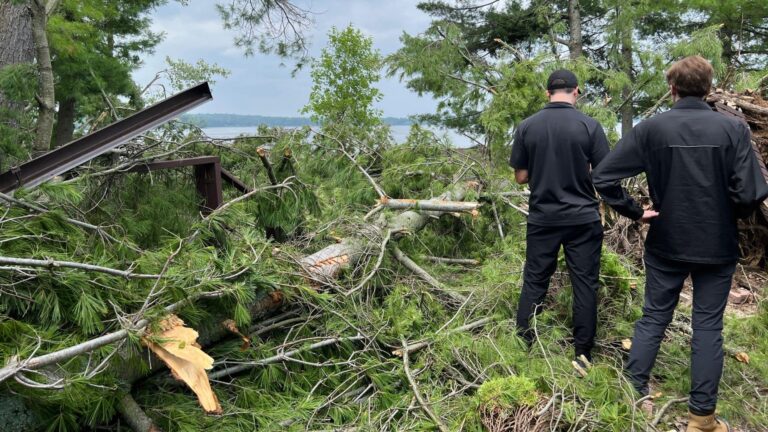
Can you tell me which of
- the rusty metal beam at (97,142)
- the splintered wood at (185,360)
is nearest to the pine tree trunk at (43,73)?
the rusty metal beam at (97,142)

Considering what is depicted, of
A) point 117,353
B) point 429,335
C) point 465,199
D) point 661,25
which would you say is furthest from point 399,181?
point 661,25

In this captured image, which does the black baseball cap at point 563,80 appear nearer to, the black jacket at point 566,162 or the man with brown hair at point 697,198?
the black jacket at point 566,162

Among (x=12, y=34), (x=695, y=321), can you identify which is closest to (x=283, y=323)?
(x=695, y=321)

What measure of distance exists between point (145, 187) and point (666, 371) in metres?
3.17

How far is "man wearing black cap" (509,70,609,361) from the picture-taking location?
297 centimetres

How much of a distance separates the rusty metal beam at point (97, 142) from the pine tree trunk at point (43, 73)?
6.18 feet

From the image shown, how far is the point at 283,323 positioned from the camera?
122 inches

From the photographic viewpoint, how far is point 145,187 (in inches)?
130

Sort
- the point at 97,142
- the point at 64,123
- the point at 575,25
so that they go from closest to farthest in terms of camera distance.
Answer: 1. the point at 97,142
2. the point at 64,123
3. the point at 575,25

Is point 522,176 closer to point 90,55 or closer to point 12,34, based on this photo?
point 12,34

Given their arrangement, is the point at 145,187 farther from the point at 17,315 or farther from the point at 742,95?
the point at 742,95

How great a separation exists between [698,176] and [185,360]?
2352 mm

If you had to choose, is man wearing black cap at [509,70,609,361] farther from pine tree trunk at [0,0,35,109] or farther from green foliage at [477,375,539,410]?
pine tree trunk at [0,0,35,109]

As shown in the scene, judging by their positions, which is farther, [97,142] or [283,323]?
[283,323]
